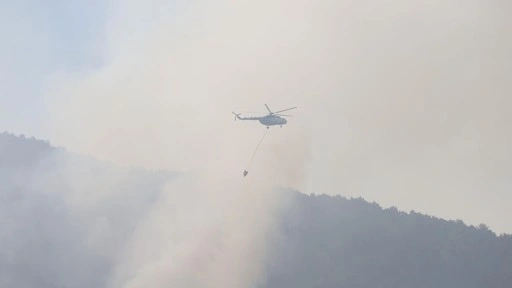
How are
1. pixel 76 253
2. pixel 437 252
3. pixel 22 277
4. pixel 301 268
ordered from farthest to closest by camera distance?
pixel 437 252
pixel 301 268
pixel 76 253
pixel 22 277

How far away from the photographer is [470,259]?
541 feet

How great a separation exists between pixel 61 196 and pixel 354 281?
179ft

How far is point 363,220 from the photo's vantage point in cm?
17138

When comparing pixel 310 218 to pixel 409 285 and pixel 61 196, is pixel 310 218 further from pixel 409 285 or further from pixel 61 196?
pixel 61 196

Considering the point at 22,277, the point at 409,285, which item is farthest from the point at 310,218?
the point at 22,277

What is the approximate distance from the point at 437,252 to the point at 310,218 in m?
25.8

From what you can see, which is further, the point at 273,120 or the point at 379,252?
the point at 379,252

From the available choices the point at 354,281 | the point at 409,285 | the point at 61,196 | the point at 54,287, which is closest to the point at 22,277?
the point at 54,287

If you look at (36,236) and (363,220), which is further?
(363,220)

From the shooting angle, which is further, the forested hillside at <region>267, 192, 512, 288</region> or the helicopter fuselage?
the forested hillside at <region>267, 192, 512, 288</region>

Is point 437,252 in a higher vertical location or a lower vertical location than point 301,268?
higher

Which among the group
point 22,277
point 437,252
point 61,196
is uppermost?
point 437,252

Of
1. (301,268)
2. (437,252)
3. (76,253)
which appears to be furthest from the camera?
(437,252)

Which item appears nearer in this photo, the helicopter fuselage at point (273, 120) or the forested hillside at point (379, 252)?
the helicopter fuselage at point (273, 120)
